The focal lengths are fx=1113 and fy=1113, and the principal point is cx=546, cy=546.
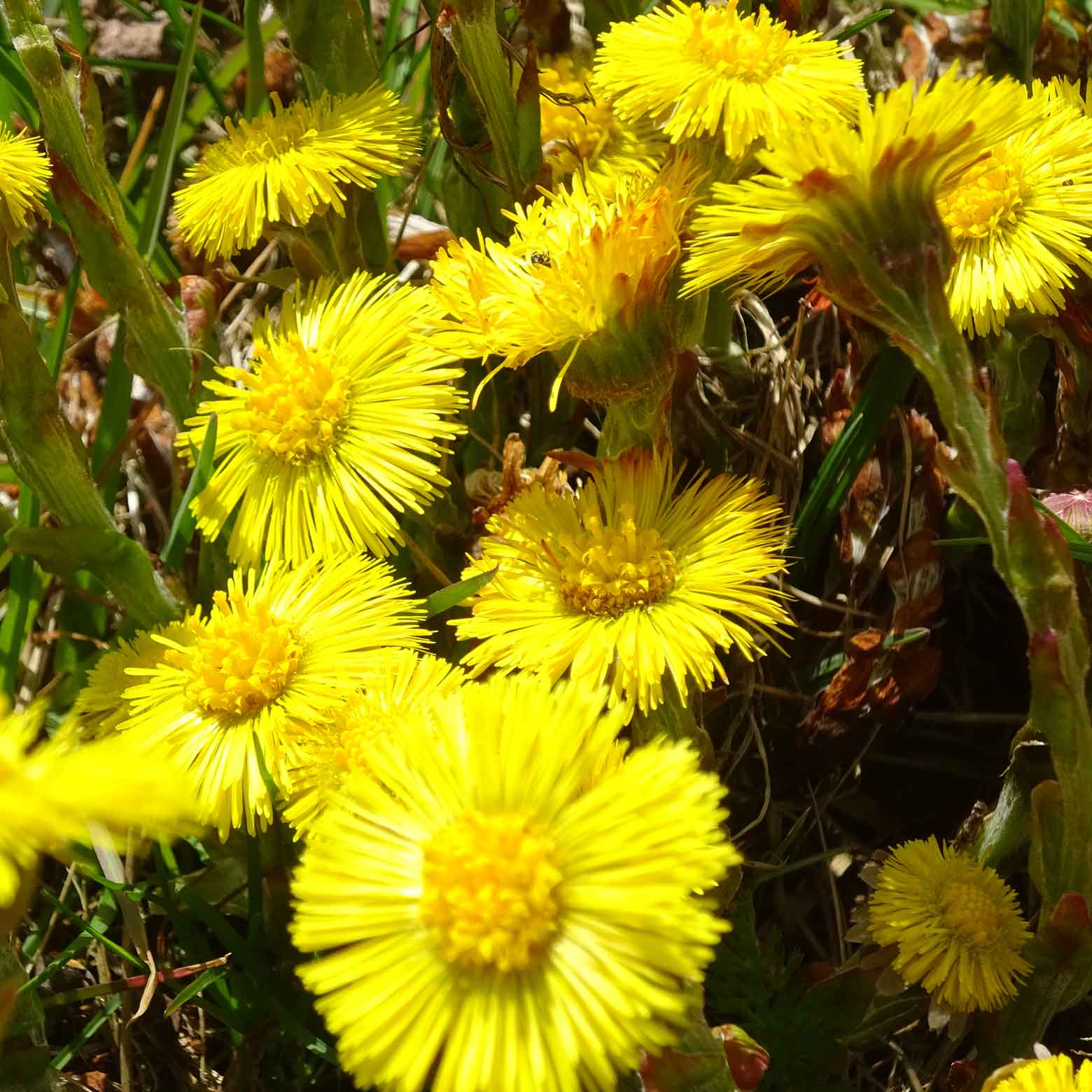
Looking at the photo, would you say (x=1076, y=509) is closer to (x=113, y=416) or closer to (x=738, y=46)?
(x=738, y=46)

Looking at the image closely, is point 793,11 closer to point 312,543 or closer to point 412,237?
point 412,237

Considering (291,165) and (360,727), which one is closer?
(360,727)

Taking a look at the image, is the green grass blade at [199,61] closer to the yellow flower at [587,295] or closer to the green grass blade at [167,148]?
the green grass blade at [167,148]

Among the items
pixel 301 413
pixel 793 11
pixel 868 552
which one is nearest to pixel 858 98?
pixel 793 11

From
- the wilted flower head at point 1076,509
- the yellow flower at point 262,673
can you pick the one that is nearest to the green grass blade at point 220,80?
the yellow flower at point 262,673

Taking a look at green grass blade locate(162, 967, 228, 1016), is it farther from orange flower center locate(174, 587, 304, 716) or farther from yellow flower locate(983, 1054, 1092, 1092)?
yellow flower locate(983, 1054, 1092, 1092)

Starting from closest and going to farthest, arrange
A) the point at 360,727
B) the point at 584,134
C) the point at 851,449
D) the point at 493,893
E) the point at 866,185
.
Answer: the point at 493,893 < the point at 866,185 < the point at 360,727 < the point at 851,449 < the point at 584,134

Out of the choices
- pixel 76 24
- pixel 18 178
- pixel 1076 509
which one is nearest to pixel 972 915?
pixel 1076 509
